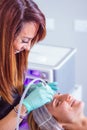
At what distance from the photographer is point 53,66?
7.10ft

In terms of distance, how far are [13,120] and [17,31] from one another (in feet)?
1.36

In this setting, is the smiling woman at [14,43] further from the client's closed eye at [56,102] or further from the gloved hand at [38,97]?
the client's closed eye at [56,102]

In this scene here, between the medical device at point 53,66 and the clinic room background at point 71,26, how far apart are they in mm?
387

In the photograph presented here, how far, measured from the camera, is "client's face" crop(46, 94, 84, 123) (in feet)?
5.53

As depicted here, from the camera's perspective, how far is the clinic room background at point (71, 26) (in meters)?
2.69

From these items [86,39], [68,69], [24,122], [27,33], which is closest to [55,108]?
[24,122]

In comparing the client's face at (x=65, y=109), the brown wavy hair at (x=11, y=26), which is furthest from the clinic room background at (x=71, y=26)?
the brown wavy hair at (x=11, y=26)

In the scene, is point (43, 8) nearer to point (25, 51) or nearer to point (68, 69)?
point (68, 69)

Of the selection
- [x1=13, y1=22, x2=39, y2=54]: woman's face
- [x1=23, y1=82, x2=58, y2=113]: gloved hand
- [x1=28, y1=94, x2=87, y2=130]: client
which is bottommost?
[x1=28, y1=94, x2=87, y2=130]: client

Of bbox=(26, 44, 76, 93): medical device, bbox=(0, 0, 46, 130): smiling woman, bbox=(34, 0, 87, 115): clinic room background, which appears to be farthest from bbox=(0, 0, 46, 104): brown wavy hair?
bbox=(34, 0, 87, 115): clinic room background

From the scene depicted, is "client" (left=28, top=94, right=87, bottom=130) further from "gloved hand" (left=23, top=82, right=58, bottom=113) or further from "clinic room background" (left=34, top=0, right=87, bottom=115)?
"clinic room background" (left=34, top=0, right=87, bottom=115)

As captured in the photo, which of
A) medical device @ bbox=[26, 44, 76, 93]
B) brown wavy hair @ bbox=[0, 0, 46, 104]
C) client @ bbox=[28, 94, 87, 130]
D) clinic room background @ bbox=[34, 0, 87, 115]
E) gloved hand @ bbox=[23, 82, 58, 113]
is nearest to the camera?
brown wavy hair @ bbox=[0, 0, 46, 104]

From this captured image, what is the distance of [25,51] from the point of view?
161 cm

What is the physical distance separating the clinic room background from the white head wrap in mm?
1248
